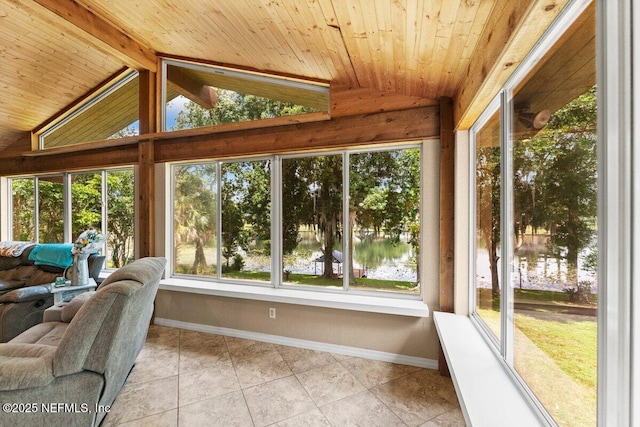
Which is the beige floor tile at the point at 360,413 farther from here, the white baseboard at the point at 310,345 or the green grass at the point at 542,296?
the green grass at the point at 542,296

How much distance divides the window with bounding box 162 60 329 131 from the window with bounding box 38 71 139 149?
0.61 m

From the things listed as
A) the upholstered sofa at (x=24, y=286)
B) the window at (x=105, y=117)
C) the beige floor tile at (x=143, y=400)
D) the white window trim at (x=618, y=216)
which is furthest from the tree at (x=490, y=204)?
the window at (x=105, y=117)

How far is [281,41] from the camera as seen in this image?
2318 mm

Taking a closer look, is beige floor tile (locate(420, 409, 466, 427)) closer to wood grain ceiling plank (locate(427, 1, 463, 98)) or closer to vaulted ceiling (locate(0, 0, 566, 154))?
vaulted ceiling (locate(0, 0, 566, 154))

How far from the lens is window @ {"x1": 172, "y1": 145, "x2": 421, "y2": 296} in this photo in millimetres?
2795

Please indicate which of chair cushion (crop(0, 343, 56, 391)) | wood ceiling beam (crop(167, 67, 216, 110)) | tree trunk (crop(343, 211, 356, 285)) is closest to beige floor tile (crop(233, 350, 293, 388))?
tree trunk (crop(343, 211, 356, 285))

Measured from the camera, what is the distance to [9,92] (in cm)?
370

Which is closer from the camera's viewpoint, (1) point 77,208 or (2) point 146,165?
(2) point 146,165

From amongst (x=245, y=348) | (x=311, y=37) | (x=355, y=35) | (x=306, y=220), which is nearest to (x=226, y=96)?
(x=311, y=37)

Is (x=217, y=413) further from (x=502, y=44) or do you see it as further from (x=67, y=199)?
(x=67, y=199)

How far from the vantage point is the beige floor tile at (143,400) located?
1.90m

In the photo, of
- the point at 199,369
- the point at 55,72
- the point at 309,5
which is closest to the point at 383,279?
the point at 199,369

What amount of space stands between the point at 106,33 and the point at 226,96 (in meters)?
1.27

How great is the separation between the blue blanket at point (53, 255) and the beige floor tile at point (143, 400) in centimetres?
226
